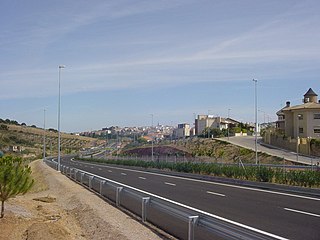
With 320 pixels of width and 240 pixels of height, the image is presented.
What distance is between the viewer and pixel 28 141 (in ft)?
438

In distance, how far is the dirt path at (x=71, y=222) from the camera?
12.9 metres

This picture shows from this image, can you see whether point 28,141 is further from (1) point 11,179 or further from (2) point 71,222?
(2) point 71,222

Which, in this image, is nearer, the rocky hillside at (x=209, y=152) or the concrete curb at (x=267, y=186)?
the concrete curb at (x=267, y=186)

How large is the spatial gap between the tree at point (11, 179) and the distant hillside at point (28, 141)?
66.6 meters

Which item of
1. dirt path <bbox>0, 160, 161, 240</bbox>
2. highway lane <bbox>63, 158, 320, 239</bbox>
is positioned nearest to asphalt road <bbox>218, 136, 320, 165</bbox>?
highway lane <bbox>63, 158, 320, 239</bbox>

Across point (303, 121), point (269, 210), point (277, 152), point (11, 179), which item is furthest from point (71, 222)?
point (303, 121)

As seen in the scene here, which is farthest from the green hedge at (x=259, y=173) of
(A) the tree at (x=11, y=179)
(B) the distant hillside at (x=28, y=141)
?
(B) the distant hillside at (x=28, y=141)

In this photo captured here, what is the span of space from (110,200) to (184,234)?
9.22 metres

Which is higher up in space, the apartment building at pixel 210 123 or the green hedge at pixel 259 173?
the apartment building at pixel 210 123

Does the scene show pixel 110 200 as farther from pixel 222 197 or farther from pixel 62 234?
pixel 62 234

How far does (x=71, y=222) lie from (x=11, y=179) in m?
2.55

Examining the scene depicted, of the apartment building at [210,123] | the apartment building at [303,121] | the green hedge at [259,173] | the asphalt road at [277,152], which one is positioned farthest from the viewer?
the apartment building at [210,123]

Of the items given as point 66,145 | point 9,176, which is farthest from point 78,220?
point 66,145

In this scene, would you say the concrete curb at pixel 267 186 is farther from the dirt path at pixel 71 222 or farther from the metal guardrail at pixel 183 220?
the dirt path at pixel 71 222
